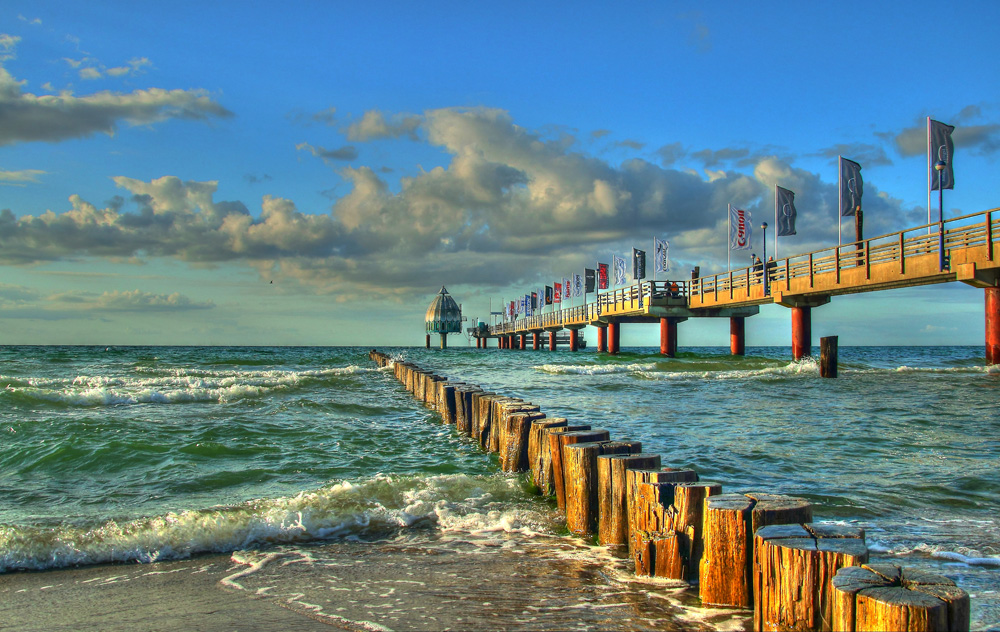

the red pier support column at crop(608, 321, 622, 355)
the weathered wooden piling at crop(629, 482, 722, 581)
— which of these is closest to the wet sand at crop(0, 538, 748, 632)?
the weathered wooden piling at crop(629, 482, 722, 581)

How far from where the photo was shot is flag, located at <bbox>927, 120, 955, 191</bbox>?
21219mm

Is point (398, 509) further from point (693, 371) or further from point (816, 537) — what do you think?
point (693, 371)

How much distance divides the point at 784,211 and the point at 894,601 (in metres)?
31.4

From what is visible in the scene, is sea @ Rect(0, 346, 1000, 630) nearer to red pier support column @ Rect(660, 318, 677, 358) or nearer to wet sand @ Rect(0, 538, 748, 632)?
wet sand @ Rect(0, 538, 748, 632)

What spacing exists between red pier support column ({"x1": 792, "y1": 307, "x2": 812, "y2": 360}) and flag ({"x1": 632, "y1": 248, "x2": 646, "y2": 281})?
639 inches

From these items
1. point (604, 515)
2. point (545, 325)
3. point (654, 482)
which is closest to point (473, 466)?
point (604, 515)

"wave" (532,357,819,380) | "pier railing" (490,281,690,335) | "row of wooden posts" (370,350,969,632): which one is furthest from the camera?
"pier railing" (490,281,690,335)

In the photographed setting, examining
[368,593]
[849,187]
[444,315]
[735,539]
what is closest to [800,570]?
[735,539]

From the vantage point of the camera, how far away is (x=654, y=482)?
13.6 ft

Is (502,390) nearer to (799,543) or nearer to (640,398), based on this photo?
(640,398)

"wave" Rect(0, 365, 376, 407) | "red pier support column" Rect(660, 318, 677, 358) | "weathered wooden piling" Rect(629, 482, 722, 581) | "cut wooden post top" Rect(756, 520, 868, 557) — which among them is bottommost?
"wave" Rect(0, 365, 376, 407)

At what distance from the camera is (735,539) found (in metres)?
3.50

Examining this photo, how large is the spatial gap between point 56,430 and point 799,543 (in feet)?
36.5

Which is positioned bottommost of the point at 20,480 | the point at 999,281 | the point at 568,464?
the point at 20,480
